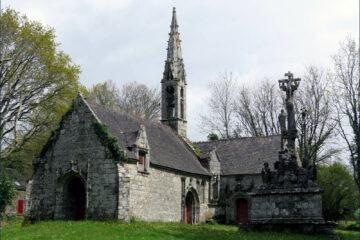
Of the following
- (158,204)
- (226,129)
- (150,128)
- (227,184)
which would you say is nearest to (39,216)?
(158,204)

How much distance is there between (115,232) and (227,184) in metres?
16.8

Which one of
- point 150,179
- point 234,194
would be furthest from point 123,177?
point 234,194

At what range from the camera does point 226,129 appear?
49.9 metres

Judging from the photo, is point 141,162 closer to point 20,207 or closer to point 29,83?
point 29,83

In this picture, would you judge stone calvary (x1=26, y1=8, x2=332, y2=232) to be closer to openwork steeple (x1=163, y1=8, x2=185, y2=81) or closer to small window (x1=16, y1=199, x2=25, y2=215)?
openwork steeple (x1=163, y1=8, x2=185, y2=81)

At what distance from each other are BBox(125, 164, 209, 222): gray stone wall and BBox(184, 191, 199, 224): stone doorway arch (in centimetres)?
21

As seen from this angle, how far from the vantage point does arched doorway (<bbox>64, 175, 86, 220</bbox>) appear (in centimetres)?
2650

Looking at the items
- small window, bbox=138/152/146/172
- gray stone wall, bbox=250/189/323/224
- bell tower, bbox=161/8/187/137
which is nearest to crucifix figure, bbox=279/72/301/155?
gray stone wall, bbox=250/189/323/224

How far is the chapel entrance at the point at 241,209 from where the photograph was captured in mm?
33500

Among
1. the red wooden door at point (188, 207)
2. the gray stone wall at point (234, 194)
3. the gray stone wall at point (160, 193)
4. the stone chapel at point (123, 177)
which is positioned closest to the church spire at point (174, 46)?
the stone chapel at point (123, 177)

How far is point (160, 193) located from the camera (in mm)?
27797

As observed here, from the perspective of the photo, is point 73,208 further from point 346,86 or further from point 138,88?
point 138,88

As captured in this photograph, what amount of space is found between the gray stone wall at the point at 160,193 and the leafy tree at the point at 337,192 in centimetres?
971

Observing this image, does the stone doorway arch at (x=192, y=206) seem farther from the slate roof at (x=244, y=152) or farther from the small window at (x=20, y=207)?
the small window at (x=20, y=207)
